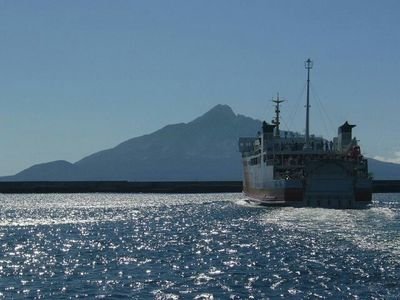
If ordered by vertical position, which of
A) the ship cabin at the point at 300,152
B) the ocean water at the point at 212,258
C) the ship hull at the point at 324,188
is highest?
the ship cabin at the point at 300,152

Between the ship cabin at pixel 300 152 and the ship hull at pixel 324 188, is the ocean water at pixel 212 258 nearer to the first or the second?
the ship hull at pixel 324 188

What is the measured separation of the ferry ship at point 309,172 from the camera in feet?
277

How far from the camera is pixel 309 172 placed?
278ft

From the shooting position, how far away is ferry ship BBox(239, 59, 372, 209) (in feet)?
277

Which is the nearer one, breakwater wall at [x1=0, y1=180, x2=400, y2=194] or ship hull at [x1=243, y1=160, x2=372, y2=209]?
ship hull at [x1=243, y1=160, x2=372, y2=209]

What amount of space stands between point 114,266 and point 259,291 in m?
11.8

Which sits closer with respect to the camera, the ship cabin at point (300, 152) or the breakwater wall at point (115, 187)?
the ship cabin at point (300, 152)

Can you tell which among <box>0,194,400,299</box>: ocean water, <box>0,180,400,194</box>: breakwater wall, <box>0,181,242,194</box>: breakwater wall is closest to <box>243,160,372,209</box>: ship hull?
<box>0,194,400,299</box>: ocean water

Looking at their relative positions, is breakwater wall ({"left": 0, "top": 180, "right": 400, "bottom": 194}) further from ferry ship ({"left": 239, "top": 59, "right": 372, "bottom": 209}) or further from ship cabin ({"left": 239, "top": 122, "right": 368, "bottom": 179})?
ship cabin ({"left": 239, "top": 122, "right": 368, "bottom": 179})

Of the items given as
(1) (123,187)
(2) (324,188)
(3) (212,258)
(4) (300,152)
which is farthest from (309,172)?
(1) (123,187)

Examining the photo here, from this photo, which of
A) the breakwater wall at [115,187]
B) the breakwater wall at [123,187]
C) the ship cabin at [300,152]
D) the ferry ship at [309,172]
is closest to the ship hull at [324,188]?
the ferry ship at [309,172]

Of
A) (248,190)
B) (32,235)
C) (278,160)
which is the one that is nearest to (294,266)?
(32,235)

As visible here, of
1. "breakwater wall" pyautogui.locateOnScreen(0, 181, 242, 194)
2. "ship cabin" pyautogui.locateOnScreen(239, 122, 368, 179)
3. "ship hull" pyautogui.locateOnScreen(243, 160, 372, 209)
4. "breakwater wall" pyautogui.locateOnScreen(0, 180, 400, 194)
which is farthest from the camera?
"breakwater wall" pyautogui.locateOnScreen(0, 181, 242, 194)

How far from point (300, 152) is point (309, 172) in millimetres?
13017
